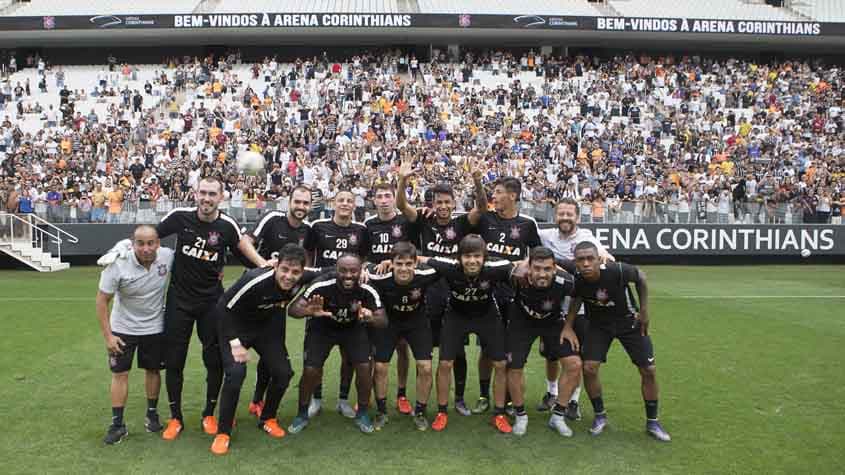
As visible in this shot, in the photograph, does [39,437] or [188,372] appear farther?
[188,372]

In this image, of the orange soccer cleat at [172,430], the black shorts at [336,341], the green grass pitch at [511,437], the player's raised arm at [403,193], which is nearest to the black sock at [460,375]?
the green grass pitch at [511,437]

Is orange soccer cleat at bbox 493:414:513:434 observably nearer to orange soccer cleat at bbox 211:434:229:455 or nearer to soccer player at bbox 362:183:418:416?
soccer player at bbox 362:183:418:416

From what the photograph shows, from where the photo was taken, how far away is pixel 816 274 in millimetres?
20125

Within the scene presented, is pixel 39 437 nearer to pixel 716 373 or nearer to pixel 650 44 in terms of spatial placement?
pixel 716 373

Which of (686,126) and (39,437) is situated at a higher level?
(686,126)

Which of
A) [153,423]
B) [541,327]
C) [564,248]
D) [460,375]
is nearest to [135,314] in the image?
[153,423]

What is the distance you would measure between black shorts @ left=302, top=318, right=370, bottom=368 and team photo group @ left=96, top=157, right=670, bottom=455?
0.01 m

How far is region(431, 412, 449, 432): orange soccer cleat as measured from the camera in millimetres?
6989

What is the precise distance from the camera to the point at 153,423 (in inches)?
273

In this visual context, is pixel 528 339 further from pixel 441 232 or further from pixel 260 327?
pixel 260 327

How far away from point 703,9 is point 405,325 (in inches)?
1489

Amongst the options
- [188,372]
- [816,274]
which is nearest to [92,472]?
[188,372]

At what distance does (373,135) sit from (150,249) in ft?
70.0

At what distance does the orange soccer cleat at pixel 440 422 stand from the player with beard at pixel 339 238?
41.9 inches
